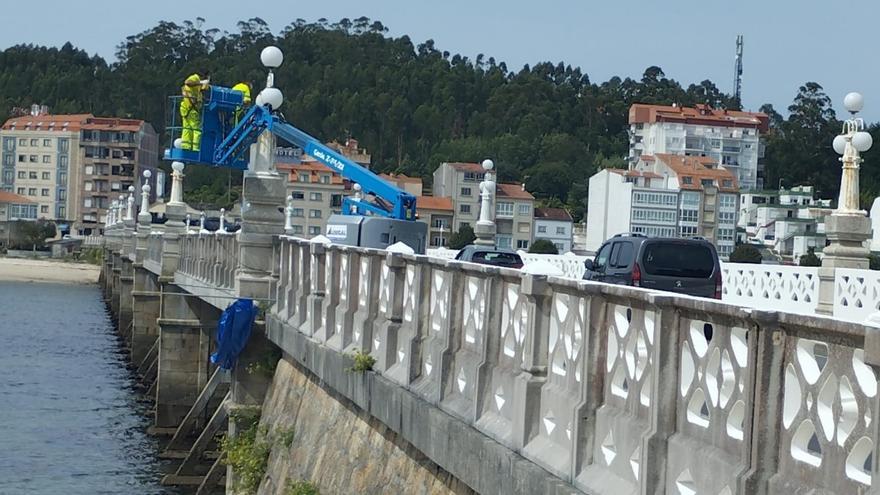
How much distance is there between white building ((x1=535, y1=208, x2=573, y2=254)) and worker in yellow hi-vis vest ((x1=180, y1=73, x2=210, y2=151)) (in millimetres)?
78909

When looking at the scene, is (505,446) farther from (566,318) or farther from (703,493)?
(703,493)

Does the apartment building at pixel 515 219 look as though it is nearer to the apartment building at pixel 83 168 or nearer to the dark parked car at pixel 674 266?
the apartment building at pixel 83 168

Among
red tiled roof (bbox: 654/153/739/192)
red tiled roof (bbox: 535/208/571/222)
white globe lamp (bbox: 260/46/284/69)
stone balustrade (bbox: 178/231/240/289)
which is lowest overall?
stone balustrade (bbox: 178/231/240/289)

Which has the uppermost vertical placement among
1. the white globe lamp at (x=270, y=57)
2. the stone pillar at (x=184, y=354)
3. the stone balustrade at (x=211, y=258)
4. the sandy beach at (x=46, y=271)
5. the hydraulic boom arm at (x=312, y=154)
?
the white globe lamp at (x=270, y=57)

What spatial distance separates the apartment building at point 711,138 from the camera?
161250mm

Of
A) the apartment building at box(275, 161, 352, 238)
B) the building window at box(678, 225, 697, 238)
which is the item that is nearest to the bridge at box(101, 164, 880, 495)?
the apartment building at box(275, 161, 352, 238)

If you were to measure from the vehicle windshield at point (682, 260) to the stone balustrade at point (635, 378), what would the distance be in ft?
32.1

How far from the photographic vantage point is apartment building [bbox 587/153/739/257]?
118 meters

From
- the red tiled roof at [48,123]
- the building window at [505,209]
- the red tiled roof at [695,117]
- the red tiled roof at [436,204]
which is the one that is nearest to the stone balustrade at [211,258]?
the building window at [505,209]

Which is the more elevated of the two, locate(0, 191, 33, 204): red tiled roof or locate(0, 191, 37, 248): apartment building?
locate(0, 191, 33, 204): red tiled roof

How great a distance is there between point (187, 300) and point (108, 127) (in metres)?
141

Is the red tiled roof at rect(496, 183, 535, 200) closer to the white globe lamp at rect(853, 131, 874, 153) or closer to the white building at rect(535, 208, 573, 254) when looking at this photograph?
the white building at rect(535, 208, 573, 254)

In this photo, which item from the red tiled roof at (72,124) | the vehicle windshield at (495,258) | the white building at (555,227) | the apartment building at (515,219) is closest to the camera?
the vehicle windshield at (495,258)

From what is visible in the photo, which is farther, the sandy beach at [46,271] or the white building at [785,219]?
the sandy beach at [46,271]
